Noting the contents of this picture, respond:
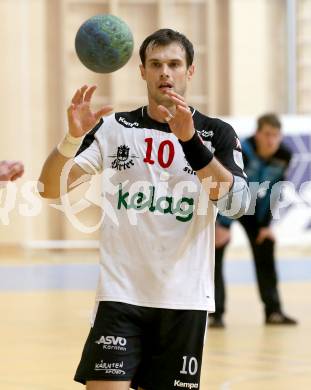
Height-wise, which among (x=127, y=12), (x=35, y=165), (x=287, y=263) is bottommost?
(x=287, y=263)

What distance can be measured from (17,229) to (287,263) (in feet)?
15.0

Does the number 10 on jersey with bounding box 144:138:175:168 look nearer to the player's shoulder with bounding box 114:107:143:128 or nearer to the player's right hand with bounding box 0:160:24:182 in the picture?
the player's shoulder with bounding box 114:107:143:128

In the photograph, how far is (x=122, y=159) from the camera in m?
4.40

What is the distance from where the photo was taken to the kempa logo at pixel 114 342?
425 cm

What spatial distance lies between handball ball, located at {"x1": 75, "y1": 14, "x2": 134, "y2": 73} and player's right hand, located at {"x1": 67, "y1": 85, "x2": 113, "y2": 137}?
323 millimetres

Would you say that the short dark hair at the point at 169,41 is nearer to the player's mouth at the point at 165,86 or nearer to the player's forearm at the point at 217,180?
the player's mouth at the point at 165,86

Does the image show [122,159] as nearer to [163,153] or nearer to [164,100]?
[163,153]

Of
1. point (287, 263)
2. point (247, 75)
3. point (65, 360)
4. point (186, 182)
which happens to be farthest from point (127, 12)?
point (186, 182)

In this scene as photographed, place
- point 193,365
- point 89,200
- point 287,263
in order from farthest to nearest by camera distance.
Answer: point 89,200 < point 287,263 < point 193,365

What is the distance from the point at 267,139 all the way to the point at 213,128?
512 cm

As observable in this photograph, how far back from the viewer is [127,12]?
16.8 m

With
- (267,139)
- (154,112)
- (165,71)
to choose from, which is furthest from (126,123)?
(267,139)

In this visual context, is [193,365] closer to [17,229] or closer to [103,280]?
[103,280]

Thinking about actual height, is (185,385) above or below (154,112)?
below
